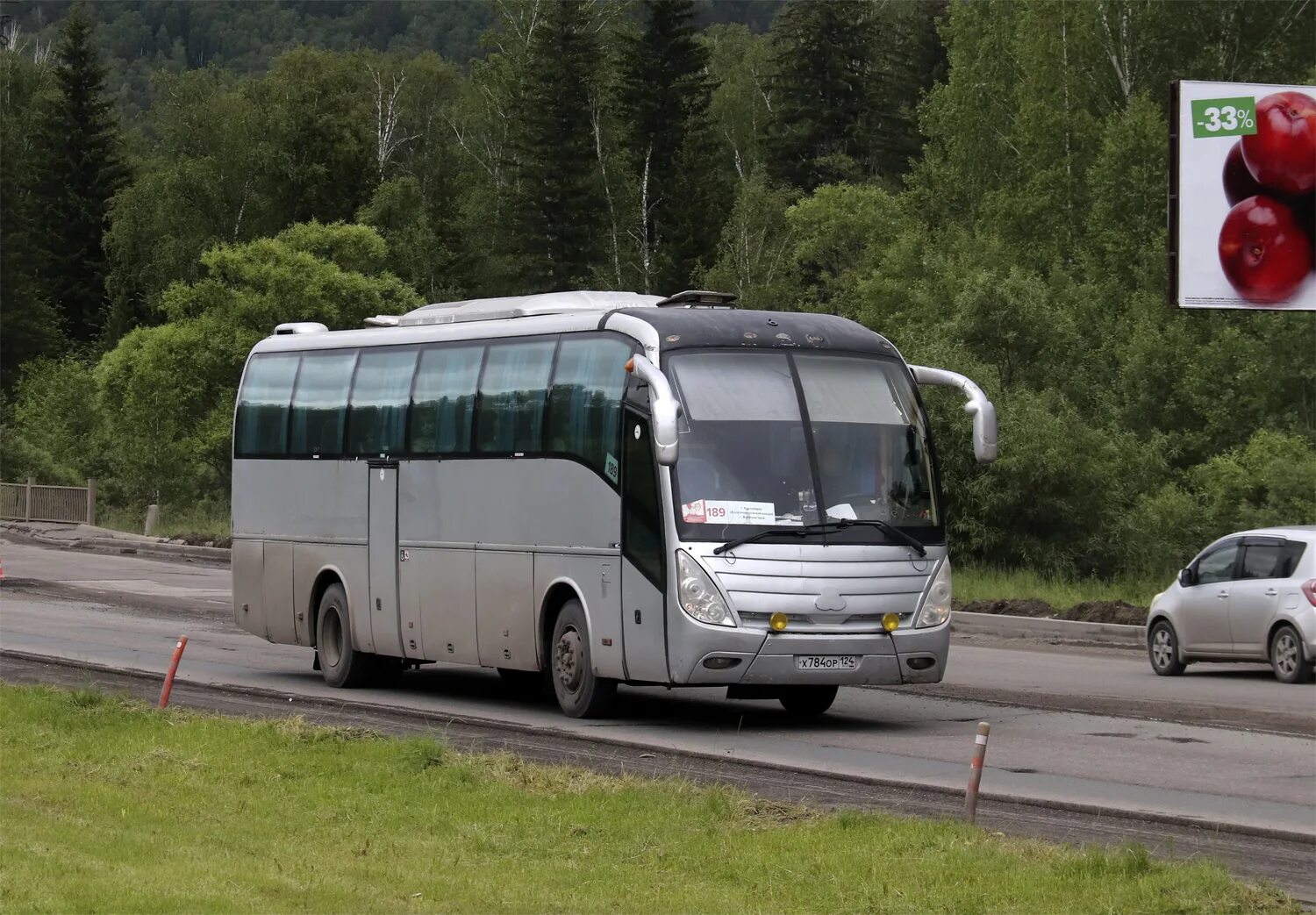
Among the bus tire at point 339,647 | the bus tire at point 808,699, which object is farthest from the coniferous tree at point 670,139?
the bus tire at point 808,699

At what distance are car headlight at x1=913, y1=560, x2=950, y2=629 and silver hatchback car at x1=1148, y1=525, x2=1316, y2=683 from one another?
652cm

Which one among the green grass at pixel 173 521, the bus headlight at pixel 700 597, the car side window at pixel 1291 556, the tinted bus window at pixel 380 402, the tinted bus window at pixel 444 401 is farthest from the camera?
the green grass at pixel 173 521

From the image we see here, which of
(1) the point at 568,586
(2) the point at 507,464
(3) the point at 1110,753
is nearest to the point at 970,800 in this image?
(3) the point at 1110,753

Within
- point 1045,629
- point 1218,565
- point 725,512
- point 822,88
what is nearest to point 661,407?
point 725,512

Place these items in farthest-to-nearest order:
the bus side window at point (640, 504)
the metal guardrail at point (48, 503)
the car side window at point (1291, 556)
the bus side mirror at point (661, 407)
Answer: the metal guardrail at point (48, 503), the car side window at point (1291, 556), the bus side window at point (640, 504), the bus side mirror at point (661, 407)

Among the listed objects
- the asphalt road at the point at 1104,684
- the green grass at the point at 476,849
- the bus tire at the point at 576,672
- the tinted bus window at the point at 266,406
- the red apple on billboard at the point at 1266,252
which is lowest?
the asphalt road at the point at 1104,684

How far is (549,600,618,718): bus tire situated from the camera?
17594 mm

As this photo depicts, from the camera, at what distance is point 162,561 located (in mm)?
47750

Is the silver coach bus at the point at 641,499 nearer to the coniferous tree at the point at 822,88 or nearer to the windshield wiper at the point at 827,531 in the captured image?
the windshield wiper at the point at 827,531

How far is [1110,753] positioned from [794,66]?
241 feet

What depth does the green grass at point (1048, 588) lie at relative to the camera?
108 feet

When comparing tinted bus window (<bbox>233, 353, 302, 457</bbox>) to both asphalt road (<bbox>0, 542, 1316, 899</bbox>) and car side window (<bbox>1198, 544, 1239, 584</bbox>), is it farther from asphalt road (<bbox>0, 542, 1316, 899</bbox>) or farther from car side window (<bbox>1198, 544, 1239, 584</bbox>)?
car side window (<bbox>1198, 544, 1239, 584</bbox>)

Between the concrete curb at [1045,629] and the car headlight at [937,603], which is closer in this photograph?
the car headlight at [937,603]

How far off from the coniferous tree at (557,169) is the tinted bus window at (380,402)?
56721 millimetres
